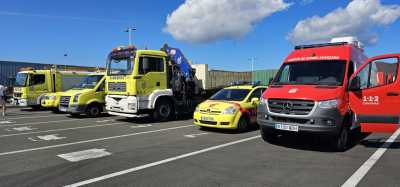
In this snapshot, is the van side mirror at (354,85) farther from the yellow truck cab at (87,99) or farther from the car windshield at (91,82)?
the car windshield at (91,82)

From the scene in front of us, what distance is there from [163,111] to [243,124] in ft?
13.8

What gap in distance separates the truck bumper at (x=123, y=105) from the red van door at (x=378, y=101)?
7419mm

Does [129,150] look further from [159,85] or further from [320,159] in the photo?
[159,85]

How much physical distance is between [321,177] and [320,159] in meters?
1.38

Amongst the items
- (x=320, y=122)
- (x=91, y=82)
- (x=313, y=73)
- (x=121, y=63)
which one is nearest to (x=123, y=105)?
(x=121, y=63)

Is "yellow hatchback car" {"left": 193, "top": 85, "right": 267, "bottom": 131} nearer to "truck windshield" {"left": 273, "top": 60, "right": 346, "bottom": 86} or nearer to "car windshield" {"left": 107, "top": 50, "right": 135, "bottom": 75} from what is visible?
"truck windshield" {"left": 273, "top": 60, "right": 346, "bottom": 86}

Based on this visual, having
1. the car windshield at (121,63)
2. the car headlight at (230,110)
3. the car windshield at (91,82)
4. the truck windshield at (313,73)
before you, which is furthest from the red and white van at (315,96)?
the car windshield at (91,82)

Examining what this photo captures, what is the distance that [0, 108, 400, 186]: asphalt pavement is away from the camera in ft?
17.6

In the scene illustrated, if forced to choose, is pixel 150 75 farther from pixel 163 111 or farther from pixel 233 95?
pixel 233 95

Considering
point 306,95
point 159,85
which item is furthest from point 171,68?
point 306,95

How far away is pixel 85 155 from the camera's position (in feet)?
23.4

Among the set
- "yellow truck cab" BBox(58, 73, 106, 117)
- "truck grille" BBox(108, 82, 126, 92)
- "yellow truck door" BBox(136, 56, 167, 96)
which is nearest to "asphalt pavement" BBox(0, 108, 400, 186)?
"yellow truck door" BBox(136, 56, 167, 96)

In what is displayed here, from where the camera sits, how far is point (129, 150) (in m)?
7.65

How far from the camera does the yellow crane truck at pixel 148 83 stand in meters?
12.2
